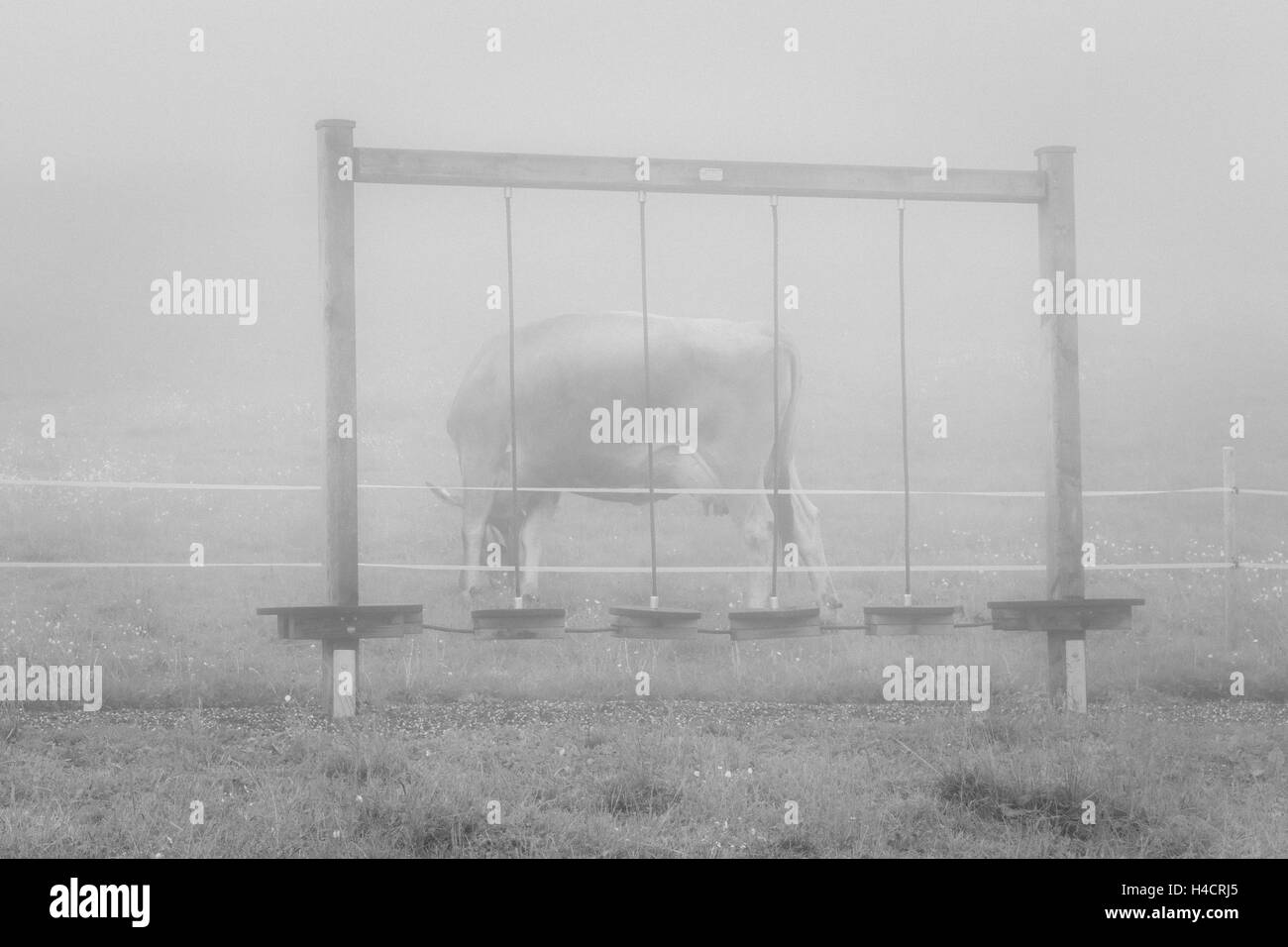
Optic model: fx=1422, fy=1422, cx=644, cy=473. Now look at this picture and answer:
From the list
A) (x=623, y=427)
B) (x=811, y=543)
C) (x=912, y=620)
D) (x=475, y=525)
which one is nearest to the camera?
(x=912, y=620)

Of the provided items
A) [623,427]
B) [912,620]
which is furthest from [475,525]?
[912,620]

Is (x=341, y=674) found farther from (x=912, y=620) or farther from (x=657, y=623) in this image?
(x=912, y=620)

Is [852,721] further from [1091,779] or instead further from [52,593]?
[52,593]

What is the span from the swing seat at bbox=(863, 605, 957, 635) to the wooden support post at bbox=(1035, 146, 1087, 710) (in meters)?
1.03

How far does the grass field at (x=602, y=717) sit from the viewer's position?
5293 mm

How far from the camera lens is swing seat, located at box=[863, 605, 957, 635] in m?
6.89

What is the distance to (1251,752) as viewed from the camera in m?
6.62

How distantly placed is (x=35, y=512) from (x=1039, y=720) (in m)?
9.18

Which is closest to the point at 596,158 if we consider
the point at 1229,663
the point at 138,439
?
the point at 1229,663

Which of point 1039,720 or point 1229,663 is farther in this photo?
point 1229,663

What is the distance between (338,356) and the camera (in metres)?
7.11

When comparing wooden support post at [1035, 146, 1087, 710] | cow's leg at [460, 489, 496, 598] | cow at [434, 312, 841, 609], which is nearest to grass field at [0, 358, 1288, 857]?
cow's leg at [460, 489, 496, 598]

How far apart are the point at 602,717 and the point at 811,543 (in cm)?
420

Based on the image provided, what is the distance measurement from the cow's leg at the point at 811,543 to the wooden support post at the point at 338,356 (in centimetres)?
445
